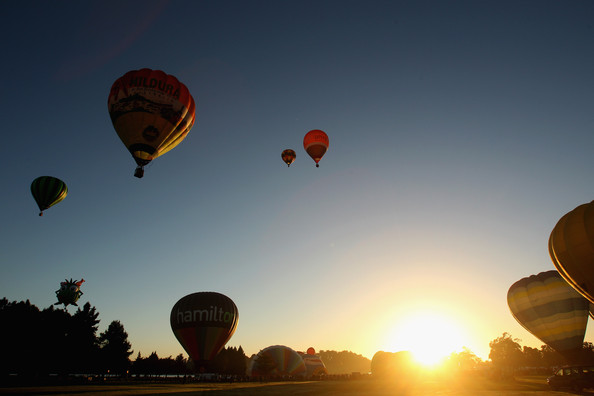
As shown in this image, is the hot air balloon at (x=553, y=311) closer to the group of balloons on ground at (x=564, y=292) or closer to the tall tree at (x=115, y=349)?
the group of balloons on ground at (x=564, y=292)

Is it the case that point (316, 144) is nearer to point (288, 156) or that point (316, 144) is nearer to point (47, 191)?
point (288, 156)

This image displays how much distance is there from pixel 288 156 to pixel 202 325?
2230 centimetres

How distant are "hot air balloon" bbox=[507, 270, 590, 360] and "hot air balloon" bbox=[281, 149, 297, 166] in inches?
1128

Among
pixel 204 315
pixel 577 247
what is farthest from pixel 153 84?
pixel 577 247

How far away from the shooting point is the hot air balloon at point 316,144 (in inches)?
1639

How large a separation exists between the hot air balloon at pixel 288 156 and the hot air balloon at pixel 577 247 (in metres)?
29.3

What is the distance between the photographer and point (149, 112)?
2555cm

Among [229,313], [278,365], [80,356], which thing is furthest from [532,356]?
[80,356]

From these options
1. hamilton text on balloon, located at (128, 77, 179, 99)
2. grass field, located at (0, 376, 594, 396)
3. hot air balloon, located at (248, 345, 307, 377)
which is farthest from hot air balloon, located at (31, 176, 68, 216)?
hot air balloon, located at (248, 345, 307, 377)

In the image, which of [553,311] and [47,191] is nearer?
[553,311]

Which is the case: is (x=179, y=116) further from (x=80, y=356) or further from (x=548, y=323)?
(x=80, y=356)

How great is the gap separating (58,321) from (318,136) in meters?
55.0

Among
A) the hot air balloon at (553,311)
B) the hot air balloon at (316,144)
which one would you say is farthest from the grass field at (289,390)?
the hot air balloon at (316,144)

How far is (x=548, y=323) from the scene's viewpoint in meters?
33.2
